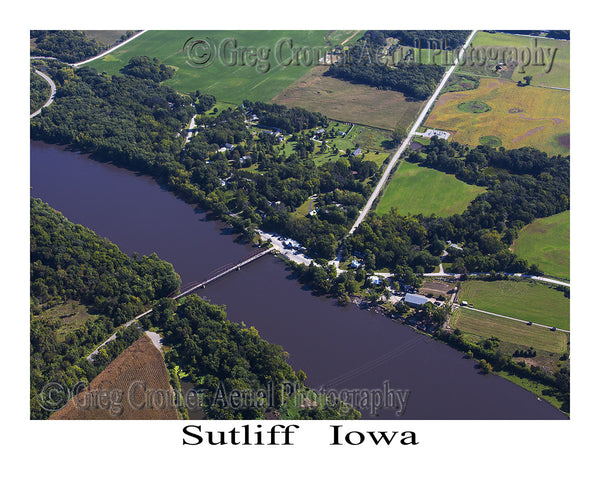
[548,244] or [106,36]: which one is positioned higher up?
[106,36]

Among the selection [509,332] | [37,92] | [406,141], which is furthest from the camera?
[37,92]

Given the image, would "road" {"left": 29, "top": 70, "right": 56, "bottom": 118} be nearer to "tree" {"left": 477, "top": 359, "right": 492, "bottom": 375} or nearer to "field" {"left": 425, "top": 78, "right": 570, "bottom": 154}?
"field" {"left": 425, "top": 78, "right": 570, "bottom": 154}

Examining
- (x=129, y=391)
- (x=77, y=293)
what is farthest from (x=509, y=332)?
(x=77, y=293)

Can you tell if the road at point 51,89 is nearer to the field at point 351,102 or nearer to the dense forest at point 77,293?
the dense forest at point 77,293

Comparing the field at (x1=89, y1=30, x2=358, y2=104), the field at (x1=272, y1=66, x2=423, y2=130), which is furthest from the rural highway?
the field at (x1=89, y1=30, x2=358, y2=104)

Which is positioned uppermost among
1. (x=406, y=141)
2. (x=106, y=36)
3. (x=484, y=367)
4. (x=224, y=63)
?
(x=106, y=36)

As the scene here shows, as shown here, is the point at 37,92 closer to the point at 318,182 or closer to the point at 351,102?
the point at 351,102

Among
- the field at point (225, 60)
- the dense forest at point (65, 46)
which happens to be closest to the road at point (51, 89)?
the dense forest at point (65, 46)
